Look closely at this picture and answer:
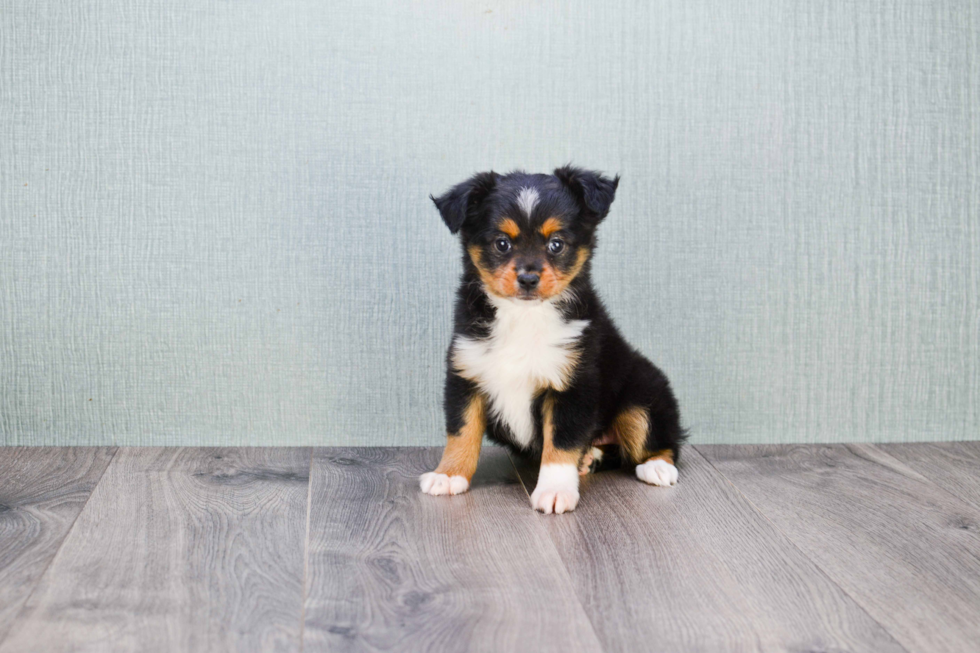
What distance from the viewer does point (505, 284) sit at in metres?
2.02

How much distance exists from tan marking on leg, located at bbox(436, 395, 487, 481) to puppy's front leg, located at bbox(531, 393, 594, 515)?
18cm

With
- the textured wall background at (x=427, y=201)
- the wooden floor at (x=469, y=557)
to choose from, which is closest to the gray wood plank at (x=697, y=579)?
the wooden floor at (x=469, y=557)

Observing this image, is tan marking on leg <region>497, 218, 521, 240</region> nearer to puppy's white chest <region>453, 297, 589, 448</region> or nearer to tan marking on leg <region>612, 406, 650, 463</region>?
puppy's white chest <region>453, 297, 589, 448</region>

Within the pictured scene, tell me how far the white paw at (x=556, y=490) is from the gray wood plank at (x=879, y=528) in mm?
474

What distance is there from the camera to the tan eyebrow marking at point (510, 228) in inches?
81.0

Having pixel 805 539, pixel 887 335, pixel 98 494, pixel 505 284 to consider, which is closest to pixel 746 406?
pixel 887 335

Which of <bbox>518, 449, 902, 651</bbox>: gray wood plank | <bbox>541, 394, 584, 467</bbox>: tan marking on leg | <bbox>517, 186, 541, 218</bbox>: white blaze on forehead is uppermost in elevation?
<bbox>517, 186, 541, 218</bbox>: white blaze on forehead

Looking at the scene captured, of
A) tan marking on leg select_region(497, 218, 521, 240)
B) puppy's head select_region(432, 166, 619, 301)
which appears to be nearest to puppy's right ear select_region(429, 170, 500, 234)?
puppy's head select_region(432, 166, 619, 301)

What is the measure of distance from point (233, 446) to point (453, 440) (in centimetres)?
81

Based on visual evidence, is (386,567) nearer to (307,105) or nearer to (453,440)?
(453,440)

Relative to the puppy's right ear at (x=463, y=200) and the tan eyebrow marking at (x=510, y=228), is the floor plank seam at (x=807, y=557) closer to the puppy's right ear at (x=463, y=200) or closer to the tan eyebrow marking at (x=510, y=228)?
the tan eyebrow marking at (x=510, y=228)

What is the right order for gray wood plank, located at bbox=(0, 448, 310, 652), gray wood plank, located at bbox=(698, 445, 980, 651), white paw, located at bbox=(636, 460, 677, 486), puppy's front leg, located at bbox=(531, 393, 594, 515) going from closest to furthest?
1. gray wood plank, located at bbox=(0, 448, 310, 652)
2. gray wood plank, located at bbox=(698, 445, 980, 651)
3. puppy's front leg, located at bbox=(531, 393, 594, 515)
4. white paw, located at bbox=(636, 460, 677, 486)

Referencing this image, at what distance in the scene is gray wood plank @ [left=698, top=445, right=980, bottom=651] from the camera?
4.95 feet

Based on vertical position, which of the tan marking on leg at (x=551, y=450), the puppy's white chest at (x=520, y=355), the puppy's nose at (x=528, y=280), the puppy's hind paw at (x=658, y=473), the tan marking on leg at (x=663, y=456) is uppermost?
the puppy's nose at (x=528, y=280)
